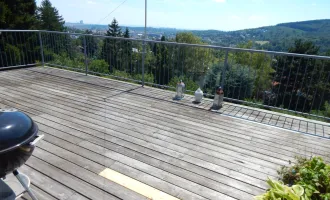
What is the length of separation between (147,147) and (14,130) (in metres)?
1.57

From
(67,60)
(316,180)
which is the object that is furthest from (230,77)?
(67,60)

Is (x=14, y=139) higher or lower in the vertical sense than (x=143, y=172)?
higher

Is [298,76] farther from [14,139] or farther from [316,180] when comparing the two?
[14,139]

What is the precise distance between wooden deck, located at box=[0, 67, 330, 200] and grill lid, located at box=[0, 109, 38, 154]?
2.72ft

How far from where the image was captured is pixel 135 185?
6.35 feet

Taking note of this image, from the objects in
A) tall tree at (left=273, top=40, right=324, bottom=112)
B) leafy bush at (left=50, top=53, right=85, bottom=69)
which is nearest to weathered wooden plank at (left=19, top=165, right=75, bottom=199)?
tall tree at (left=273, top=40, right=324, bottom=112)

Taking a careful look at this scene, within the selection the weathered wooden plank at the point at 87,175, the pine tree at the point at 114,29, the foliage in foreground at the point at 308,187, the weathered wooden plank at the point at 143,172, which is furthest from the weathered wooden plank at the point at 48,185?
the pine tree at the point at 114,29

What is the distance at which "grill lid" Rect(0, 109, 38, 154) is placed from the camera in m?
1.08

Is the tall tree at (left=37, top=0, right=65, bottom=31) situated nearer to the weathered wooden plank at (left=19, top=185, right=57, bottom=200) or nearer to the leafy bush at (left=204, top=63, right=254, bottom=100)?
the leafy bush at (left=204, top=63, right=254, bottom=100)

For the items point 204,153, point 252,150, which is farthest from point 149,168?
point 252,150

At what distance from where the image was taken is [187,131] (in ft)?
9.77

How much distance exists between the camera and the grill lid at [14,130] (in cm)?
108

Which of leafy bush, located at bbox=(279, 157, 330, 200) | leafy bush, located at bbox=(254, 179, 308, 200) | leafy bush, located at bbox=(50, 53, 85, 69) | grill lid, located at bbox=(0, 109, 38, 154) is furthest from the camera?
leafy bush, located at bbox=(50, 53, 85, 69)

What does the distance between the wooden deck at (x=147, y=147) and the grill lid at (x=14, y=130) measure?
829 mm
